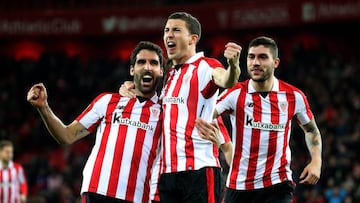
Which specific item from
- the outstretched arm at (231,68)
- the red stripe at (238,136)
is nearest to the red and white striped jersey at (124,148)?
the outstretched arm at (231,68)

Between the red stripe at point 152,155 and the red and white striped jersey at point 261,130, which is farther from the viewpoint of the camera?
the red and white striped jersey at point 261,130

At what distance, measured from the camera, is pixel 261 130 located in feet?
23.4

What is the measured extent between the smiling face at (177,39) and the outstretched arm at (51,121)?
0.93 metres

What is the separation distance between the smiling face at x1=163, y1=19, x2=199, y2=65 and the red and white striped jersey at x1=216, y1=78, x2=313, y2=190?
1105 mm

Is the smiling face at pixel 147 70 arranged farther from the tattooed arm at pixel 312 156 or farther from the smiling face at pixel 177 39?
the tattooed arm at pixel 312 156

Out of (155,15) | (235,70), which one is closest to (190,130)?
(235,70)

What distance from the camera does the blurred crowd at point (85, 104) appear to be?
1455 cm

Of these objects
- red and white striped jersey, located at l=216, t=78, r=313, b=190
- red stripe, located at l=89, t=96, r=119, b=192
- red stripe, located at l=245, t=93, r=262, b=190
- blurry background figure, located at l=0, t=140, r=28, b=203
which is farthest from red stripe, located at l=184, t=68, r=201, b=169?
blurry background figure, located at l=0, t=140, r=28, b=203

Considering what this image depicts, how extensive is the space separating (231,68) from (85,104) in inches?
642

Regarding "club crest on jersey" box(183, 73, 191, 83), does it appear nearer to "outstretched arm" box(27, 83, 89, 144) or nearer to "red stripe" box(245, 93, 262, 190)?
"outstretched arm" box(27, 83, 89, 144)

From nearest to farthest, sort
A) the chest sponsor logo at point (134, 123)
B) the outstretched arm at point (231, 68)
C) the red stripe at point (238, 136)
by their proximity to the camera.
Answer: the outstretched arm at point (231, 68)
the chest sponsor logo at point (134, 123)
the red stripe at point (238, 136)

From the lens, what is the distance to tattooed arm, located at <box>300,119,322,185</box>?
22.1ft

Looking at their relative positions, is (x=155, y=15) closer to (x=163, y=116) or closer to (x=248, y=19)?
(x=248, y=19)

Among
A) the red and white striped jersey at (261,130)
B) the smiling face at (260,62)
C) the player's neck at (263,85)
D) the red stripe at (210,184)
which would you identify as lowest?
the red stripe at (210,184)
